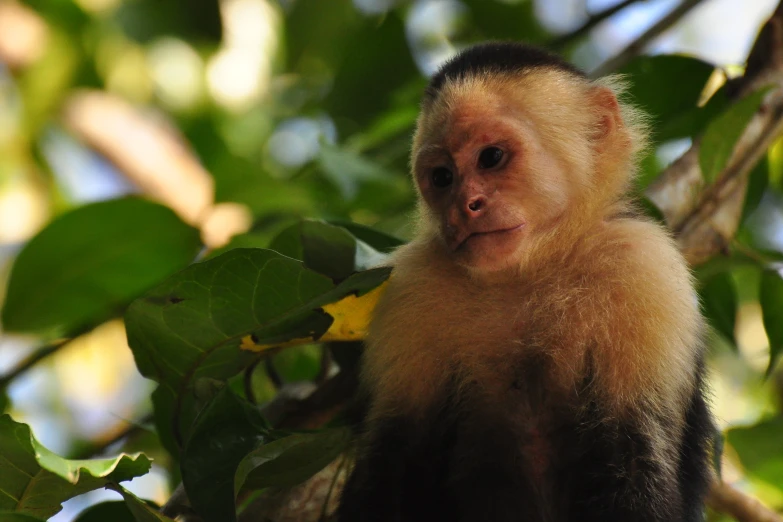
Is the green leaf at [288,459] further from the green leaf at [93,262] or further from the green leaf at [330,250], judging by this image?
the green leaf at [93,262]

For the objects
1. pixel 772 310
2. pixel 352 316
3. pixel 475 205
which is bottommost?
pixel 772 310

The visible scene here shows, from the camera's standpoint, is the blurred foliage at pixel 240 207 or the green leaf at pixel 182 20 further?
the green leaf at pixel 182 20

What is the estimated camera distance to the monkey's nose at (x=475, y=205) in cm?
195

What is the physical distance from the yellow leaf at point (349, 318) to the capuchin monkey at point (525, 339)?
3 cm

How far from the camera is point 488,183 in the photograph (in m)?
2.03

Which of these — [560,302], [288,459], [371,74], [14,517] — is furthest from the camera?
[371,74]

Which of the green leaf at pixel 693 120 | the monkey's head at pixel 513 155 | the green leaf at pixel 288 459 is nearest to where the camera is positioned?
the green leaf at pixel 288 459

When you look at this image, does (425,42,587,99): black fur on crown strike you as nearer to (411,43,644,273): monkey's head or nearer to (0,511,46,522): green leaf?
(411,43,644,273): monkey's head

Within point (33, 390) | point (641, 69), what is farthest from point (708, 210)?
point (33, 390)

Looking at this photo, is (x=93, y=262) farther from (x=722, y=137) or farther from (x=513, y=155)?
(x=722, y=137)

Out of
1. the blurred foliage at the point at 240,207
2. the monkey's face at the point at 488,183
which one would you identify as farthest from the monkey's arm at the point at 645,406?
the blurred foliage at the point at 240,207

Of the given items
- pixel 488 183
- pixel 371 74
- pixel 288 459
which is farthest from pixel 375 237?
pixel 371 74

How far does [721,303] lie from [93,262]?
1575mm

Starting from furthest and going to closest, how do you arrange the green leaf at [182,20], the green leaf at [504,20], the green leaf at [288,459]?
the green leaf at [504,20] < the green leaf at [182,20] < the green leaf at [288,459]
